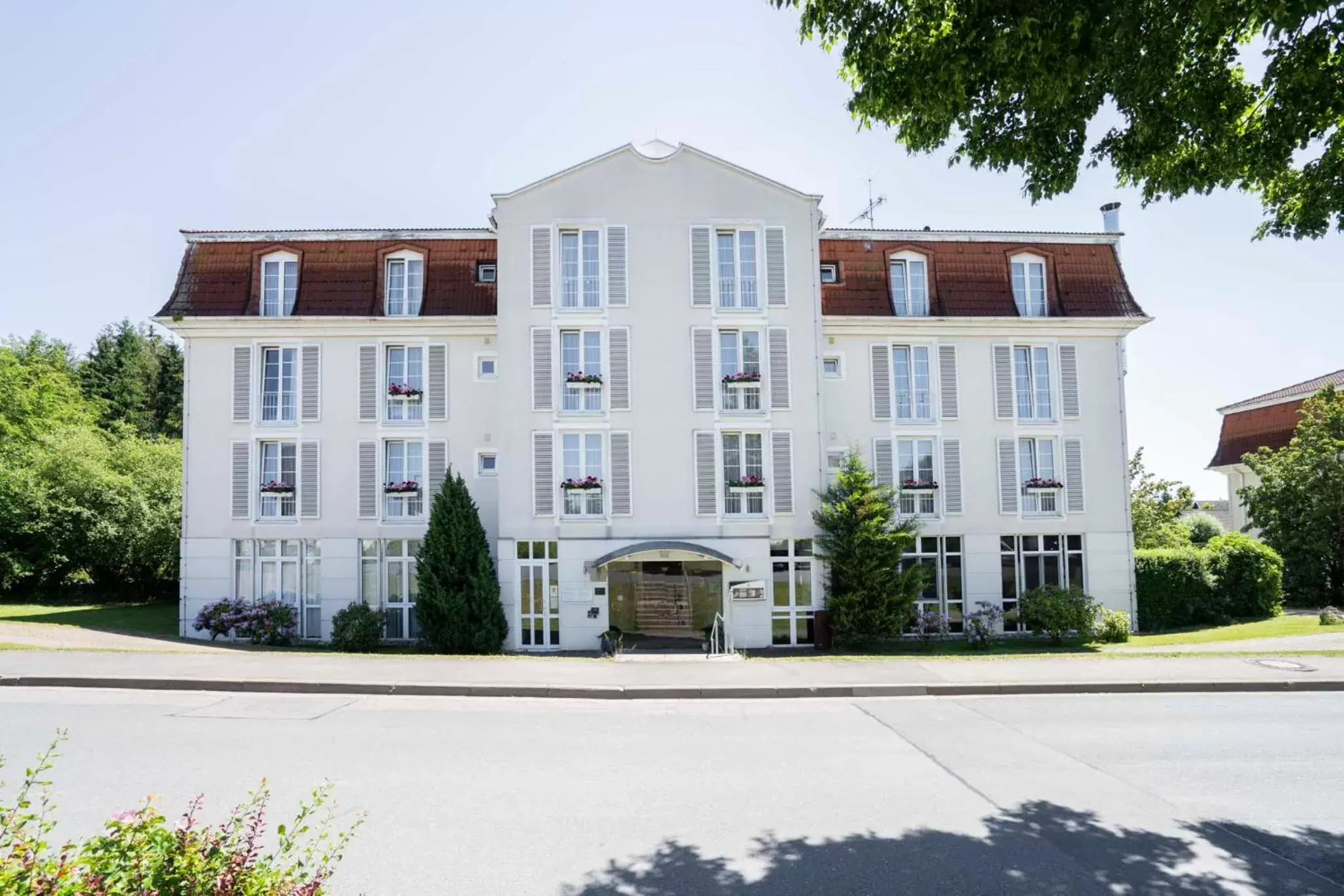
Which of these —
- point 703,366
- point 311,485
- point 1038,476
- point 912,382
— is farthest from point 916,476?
point 311,485

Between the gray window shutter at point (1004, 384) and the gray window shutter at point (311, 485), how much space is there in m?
19.8

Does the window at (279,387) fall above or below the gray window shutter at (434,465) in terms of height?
above

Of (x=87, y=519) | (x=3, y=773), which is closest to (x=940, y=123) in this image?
(x=3, y=773)

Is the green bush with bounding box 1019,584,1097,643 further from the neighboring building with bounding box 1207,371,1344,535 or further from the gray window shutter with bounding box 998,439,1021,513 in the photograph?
the neighboring building with bounding box 1207,371,1344,535

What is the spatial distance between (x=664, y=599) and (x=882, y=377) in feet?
30.0

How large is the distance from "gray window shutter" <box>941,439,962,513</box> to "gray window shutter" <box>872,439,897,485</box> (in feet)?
4.96

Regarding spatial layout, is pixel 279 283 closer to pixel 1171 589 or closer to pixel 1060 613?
pixel 1060 613

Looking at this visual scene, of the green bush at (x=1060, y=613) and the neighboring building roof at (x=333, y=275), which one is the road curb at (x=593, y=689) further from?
the neighboring building roof at (x=333, y=275)

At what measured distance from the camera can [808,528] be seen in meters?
22.4

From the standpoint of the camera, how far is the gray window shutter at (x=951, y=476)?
79.8 ft

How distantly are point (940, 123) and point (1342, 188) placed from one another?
3.72 m

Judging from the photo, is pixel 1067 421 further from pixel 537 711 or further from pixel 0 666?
pixel 0 666

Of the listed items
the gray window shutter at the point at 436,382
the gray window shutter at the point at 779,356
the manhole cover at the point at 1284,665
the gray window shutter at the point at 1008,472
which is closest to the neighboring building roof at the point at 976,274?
the gray window shutter at the point at 779,356

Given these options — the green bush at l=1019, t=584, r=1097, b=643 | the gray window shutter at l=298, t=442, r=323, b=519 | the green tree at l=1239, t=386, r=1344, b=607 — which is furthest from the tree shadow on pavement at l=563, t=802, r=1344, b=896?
the green tree at l=1239, t=386, r=1344, b=607
